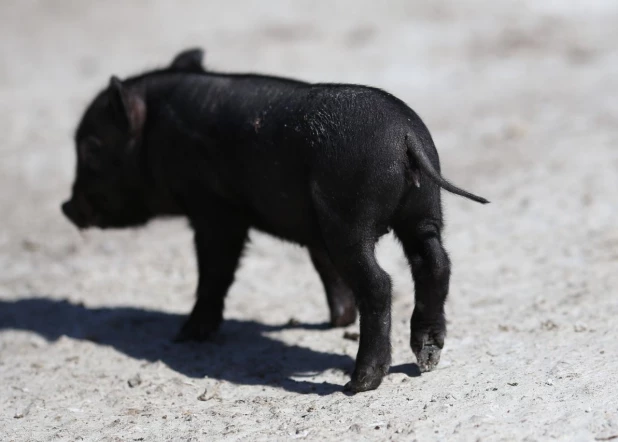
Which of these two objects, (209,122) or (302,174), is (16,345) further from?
(302,174)

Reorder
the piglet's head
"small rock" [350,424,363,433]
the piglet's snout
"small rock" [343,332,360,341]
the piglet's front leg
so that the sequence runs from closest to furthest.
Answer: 1. "small rock" [350,424,363,433]
2. the piglet's front leg
3. "small rock" [343,332,360,341]
4. the piglet's head
5. the piglet's snout

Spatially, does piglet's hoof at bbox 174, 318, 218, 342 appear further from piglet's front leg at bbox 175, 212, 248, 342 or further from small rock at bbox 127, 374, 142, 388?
small rock at bbox 127, 374, 142, 388

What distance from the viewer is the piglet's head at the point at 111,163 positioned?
7.04 metres

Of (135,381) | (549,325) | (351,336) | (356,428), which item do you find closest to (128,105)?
(135,381)

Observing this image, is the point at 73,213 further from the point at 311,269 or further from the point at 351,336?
the point at 351,336

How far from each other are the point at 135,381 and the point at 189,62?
266 cm

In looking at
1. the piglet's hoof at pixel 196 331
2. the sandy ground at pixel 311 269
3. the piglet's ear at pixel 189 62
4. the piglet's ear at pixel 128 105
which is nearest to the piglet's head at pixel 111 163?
the piglet's ear at pixel 128 105

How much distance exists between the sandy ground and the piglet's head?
81 centimetres

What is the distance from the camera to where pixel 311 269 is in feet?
27.9

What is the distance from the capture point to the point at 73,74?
14.3m

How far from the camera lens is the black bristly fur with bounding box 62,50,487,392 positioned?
17.6ft

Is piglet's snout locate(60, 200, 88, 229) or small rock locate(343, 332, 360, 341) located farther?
piglet's snout locate(60, 200, 88, 229)

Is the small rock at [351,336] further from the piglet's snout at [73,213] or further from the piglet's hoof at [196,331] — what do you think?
the piglet's snout at [73,213]

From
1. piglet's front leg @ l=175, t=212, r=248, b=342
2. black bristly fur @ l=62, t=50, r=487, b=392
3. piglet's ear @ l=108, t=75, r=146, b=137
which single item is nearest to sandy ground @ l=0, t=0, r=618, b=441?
piglet's front leg @ l=175, t=212, r=248, b=342
